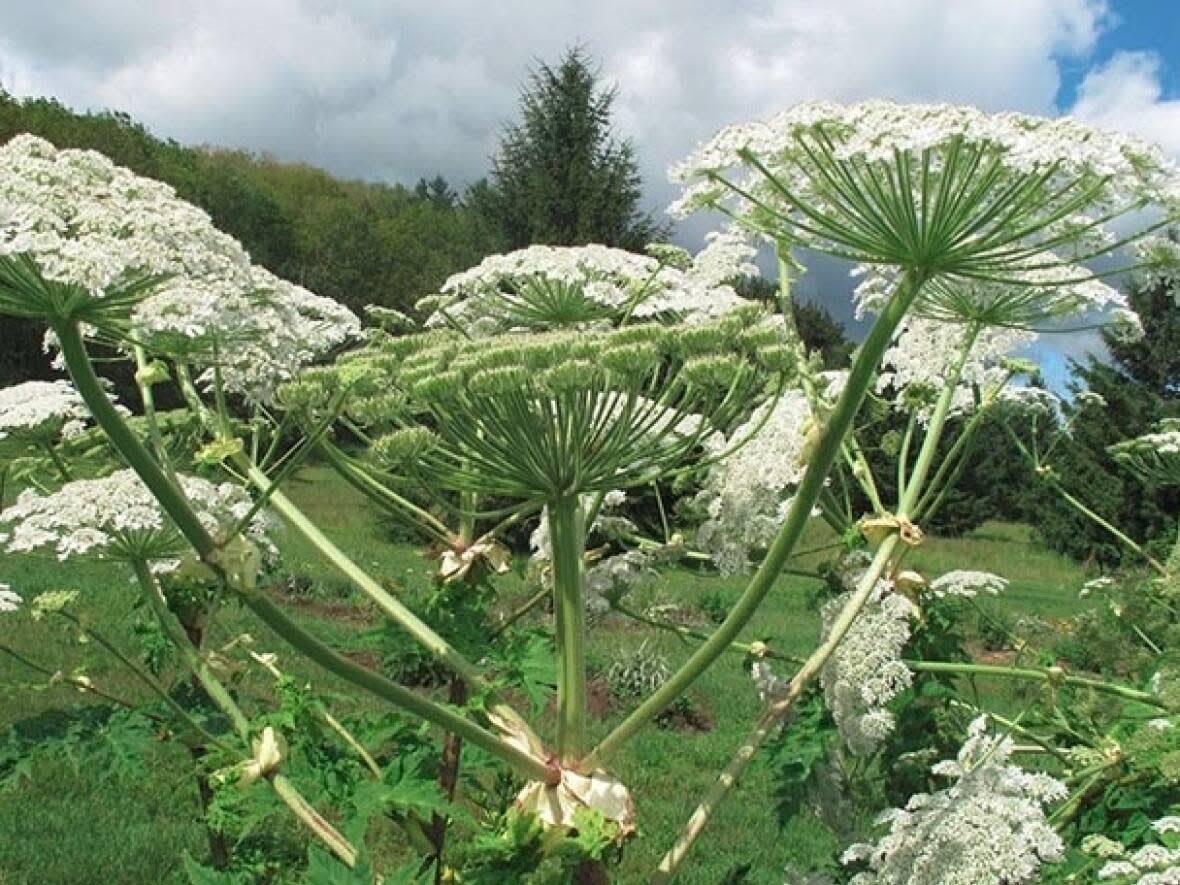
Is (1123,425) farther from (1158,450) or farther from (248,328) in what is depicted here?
(248,328)

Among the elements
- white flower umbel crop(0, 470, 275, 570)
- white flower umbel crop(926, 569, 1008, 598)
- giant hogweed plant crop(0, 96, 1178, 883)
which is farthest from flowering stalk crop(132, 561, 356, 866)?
white flower umbel crop(926, 569, 1008, 598)

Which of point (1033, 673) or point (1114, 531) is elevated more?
point (1114, 531)

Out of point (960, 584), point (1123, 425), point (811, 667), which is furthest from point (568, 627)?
point (1123, 425)

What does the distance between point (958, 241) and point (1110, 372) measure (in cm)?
3257

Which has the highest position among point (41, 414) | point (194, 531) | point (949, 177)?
point (949, 177)

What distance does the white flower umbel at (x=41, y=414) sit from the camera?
148 inches

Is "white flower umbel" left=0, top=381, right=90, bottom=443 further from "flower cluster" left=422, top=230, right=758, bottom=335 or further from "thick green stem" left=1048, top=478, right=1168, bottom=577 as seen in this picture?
"thick green stem" left=1048, top=478, right=1168, bottom=577

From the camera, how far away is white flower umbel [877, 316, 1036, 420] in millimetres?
4156

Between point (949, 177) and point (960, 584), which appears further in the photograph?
point (960, 584)

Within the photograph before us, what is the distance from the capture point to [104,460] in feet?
13.2

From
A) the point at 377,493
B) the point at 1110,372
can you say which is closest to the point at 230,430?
the point at 377,493

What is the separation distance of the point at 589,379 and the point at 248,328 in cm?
92

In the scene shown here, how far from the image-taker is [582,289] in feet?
11.1

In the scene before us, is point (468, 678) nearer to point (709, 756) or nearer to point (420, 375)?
point (420, 375)
